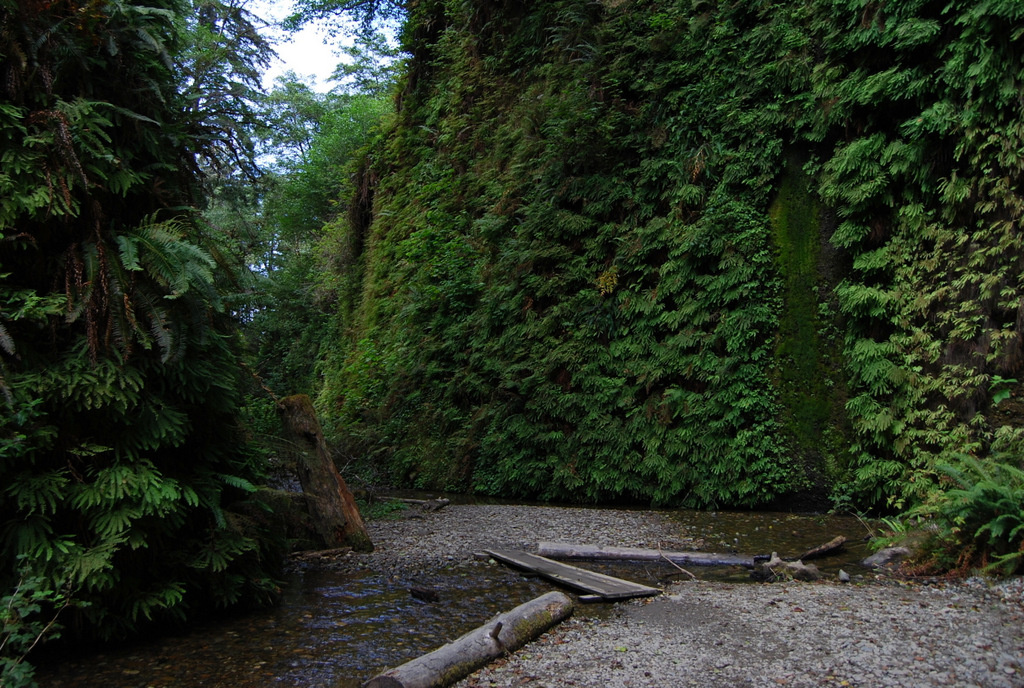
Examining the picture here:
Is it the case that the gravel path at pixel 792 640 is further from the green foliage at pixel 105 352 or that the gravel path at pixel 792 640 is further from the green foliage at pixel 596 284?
the green foliage at pixel 596 284

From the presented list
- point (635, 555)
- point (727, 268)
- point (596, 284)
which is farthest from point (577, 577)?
point (596, 284)

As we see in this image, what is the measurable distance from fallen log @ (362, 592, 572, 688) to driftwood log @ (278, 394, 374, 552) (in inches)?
117

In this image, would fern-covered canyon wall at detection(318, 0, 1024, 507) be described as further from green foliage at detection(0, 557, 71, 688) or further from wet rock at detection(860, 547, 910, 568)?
green foliage at detection(0, 557, 71, 688)

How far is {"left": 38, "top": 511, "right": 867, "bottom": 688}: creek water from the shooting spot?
386 cm

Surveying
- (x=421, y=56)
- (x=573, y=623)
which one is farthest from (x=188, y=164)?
(x=421, y=56)

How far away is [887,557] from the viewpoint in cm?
601

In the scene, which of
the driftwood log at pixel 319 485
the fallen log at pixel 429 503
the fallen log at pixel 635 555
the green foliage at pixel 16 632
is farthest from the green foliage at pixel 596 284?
the green foliage at pixel 16 632

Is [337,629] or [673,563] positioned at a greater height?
[673,563]

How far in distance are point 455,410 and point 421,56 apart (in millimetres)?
12479

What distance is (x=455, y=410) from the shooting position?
42.1 feet

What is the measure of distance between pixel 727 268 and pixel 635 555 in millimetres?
4991

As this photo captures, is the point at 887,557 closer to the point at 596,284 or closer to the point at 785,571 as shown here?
the point at 785,571

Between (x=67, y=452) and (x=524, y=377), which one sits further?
(x=524, y=377)

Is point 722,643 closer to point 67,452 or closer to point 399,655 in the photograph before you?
point 399,655
